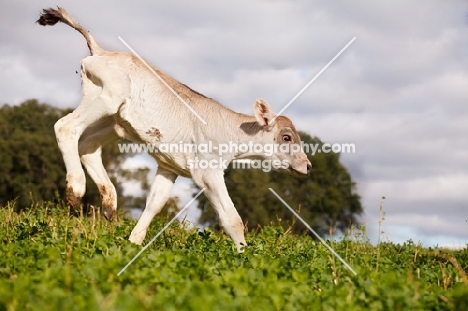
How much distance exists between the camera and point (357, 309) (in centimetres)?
625

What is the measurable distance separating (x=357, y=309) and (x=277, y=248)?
5921 mm

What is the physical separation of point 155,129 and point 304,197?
Answer: 40.2 meters

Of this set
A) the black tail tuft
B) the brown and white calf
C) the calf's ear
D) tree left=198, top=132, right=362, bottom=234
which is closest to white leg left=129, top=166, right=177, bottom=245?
the brown and white calf

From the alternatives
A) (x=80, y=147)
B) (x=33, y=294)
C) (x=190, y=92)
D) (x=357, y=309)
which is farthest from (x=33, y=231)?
(x=357, y=309)

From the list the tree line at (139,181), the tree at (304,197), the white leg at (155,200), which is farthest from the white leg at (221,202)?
the tree at (304,197)

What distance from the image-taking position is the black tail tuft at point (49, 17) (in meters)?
13.3

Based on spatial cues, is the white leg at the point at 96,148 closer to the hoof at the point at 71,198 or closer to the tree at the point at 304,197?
the hoof at the point at 71,198

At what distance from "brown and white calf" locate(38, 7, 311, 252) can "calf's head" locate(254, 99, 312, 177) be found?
0.06ft

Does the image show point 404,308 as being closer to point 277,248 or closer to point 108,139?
point 277,248

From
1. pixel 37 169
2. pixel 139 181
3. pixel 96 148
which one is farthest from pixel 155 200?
pixel 37 169

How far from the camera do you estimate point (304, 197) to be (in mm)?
51594

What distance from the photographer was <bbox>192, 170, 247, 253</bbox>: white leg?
1151 cm

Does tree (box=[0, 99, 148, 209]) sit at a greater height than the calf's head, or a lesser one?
greater

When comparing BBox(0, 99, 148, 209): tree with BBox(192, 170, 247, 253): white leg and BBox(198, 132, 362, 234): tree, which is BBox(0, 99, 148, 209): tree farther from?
BBox(192, 170, 247, 253): white leg
